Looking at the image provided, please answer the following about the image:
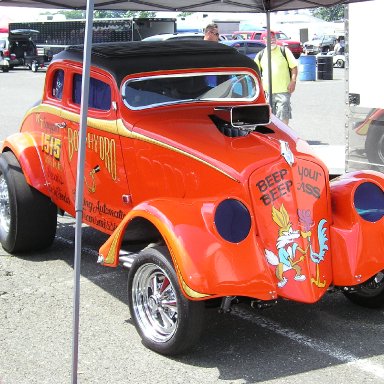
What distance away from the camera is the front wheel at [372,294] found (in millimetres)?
5719

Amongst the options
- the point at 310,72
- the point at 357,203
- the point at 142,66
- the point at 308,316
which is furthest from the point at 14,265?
the point at 310,72

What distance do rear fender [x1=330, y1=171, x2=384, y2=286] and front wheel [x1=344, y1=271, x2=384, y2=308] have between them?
1.48 feet

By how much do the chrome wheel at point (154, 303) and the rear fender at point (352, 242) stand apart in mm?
1076

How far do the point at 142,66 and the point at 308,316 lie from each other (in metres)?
2.28

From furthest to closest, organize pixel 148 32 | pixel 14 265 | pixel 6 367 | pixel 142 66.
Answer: pixel 148 32
pixel 14 265
pixel 142 66
pixel 6 367

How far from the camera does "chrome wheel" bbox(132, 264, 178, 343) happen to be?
5.09 meters

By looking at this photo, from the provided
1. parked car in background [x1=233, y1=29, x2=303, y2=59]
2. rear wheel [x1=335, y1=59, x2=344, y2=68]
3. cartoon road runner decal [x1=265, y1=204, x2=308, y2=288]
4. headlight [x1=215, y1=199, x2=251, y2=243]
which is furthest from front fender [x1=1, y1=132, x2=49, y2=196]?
parked car in background [x1=233, y1=29, x2=303, y2=59]

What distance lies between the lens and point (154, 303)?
520 centimetres

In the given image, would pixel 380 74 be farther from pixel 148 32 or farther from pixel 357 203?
pixel 148 32

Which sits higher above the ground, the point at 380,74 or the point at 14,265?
the point at 380,74

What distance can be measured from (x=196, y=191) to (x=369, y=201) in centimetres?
119

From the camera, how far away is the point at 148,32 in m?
42.5

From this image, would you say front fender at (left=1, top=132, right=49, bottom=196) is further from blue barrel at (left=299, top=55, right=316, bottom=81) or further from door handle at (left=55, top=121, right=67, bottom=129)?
blue barrel at (left=299, top=55, right=316, bottom=81)

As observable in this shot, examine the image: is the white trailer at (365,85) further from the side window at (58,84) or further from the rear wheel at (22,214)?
the rear wheel at (22,214)
